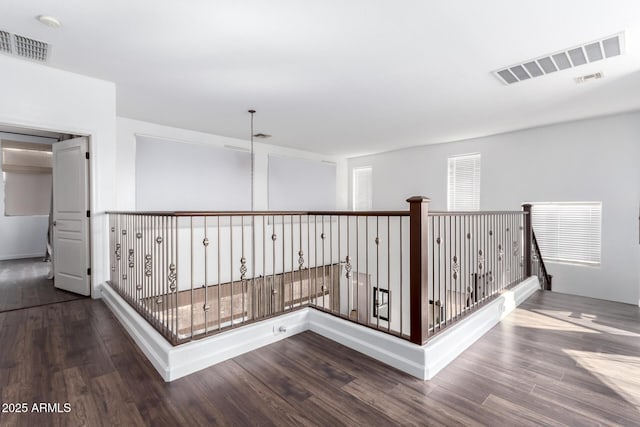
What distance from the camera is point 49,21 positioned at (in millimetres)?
2543

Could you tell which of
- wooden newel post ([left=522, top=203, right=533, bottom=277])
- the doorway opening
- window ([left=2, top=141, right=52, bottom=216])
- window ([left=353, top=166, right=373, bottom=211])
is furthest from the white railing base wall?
window ([left=2, top=141, right=52, bottom=216])

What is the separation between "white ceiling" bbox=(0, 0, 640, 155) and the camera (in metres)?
2.40

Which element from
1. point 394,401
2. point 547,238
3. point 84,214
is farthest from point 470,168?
point 84,214

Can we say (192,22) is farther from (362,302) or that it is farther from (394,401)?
(362,302)

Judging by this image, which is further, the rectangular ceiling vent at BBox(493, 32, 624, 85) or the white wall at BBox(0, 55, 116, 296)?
the white wall at BBox(0, 55, 116, 296)

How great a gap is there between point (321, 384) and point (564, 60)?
148 inches

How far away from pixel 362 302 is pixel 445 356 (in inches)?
296

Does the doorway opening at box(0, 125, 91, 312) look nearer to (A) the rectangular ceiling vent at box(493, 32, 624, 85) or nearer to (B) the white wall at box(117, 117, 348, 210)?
(B) the white wall at box(117, 117, 348, 210)

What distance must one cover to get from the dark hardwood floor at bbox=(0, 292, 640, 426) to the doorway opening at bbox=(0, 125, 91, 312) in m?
1.23

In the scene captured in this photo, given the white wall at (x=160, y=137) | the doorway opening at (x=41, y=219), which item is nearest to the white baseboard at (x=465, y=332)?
the doorway opening at (x=41, y=219)

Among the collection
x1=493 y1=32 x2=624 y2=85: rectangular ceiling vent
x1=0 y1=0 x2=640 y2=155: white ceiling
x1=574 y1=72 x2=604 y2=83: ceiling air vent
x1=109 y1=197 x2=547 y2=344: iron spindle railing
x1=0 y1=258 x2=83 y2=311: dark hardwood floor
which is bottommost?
x1=0 y1=258 x2=83 y2=311: dark hardwood floor

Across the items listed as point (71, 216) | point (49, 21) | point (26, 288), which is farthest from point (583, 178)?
point (26, 288)

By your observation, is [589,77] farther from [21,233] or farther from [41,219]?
[21,233]

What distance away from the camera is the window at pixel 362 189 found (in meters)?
8.48
